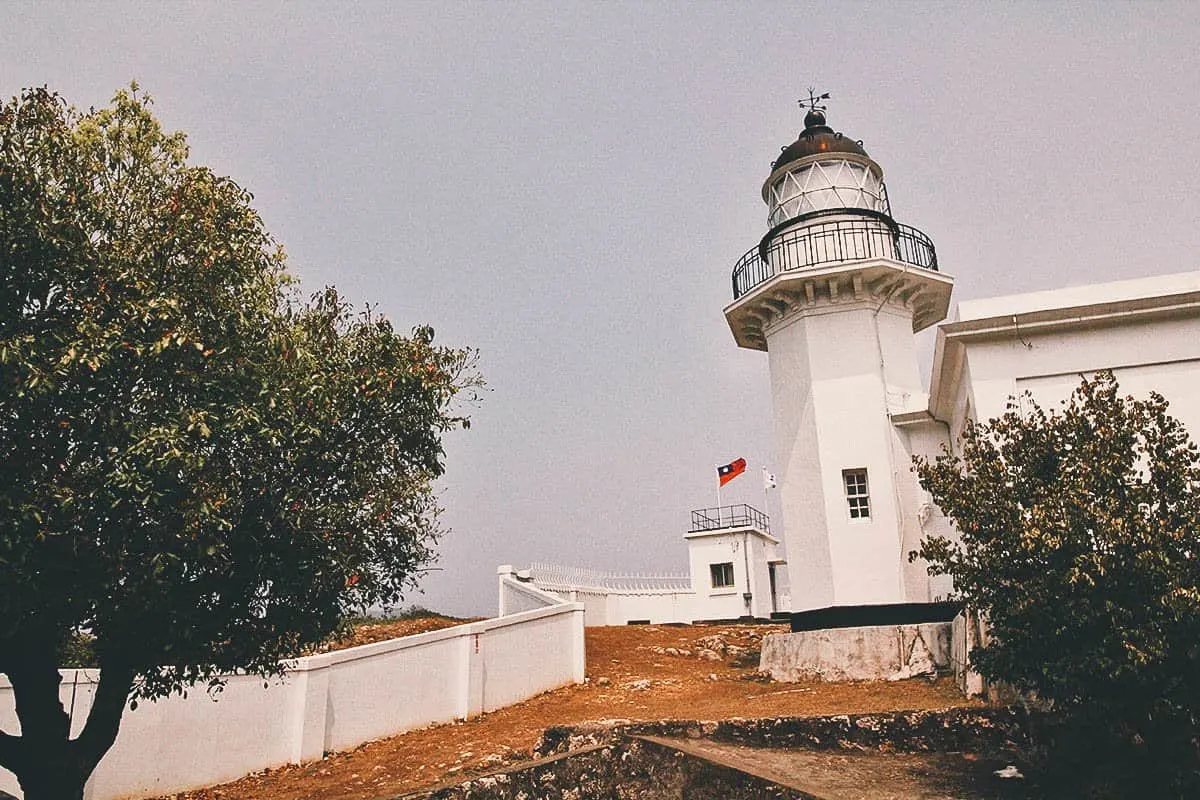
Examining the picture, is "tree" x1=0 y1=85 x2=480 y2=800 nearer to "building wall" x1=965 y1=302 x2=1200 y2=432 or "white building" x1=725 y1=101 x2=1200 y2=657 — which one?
"building wall" x1=965 y1=302 x2=1200 y2=432

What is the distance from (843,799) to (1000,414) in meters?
8.20

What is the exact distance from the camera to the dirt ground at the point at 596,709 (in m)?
12.3

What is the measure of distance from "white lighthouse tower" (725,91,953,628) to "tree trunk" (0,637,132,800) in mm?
13545

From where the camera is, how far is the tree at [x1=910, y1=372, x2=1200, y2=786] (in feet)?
27.2

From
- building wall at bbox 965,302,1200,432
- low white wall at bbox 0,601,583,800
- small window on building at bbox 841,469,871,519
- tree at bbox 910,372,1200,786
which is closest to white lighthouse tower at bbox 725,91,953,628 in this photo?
small window on building at bbox 841,469,871,519

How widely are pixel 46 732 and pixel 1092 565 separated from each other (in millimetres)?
9906

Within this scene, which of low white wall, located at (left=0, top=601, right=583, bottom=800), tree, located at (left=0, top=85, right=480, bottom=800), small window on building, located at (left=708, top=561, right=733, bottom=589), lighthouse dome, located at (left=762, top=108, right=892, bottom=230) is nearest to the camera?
tree, located at (left=0, top=85, right=480, bottom=800)

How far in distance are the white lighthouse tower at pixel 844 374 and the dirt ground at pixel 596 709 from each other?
2641 mm

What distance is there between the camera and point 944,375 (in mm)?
16266

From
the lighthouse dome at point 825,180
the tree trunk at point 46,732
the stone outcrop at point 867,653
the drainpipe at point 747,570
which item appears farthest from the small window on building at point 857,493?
the drainpipe at point 747,570

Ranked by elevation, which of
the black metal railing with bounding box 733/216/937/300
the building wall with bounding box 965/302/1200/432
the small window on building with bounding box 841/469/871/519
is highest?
the black metal railing with bounding box 733/216/937/300

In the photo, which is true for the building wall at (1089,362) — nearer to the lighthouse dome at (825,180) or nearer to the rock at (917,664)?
the rock at (917,664)

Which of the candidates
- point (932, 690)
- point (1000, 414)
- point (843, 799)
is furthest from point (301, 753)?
point (1000, 414)

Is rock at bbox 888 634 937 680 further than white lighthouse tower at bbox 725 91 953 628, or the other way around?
white lighthouse tower at bbox 725 91 953 628
